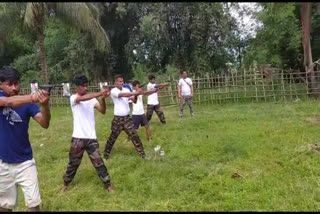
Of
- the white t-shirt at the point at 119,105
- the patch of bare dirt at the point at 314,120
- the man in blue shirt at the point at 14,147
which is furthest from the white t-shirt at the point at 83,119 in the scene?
the patch of bare dirt at the point at 314,120

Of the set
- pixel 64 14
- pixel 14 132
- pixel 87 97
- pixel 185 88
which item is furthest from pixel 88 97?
pixel 64 14

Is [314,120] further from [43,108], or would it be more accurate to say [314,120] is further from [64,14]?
[64,14]

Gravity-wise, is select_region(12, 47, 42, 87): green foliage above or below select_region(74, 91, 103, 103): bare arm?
above

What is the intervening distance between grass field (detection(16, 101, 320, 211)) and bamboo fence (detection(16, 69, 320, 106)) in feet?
16.7

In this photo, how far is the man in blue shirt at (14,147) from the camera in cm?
361

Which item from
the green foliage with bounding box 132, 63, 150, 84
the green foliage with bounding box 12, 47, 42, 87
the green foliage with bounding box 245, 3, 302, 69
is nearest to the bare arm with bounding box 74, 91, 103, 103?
the green foliage with bounding box 132, 63, 150, 84

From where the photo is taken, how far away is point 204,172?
18.7 ft

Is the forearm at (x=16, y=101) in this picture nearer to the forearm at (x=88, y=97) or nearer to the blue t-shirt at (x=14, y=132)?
the blue t-shirt at (x=14, y=132)

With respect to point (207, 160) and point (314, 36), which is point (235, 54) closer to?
point (314, 36)

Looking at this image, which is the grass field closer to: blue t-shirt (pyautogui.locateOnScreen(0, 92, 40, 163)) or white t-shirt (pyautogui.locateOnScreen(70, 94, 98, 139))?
white t-shirt (pyautogui.locateOnScreen(70, 94, 98, 139))

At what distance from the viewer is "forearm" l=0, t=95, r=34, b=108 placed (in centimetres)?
320

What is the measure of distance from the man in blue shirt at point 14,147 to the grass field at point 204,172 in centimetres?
123

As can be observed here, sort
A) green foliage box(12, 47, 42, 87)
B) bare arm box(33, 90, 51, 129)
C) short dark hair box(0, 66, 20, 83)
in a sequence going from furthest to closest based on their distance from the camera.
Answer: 1. green foliage box(12, 47, 42, 87)
2. short dark hair box(0, 66, 20, 83)
3. bare arm box(33, 90, 51, 129)

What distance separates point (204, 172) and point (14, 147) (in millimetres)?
2843
